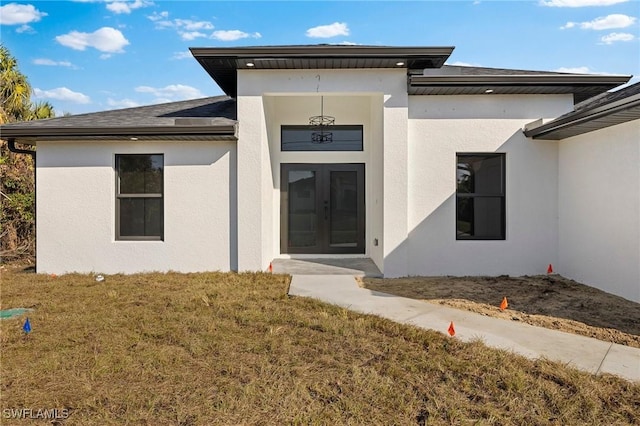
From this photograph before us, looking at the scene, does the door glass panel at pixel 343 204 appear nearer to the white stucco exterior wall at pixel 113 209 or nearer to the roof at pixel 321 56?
the white stucco exterior wall at pixel 113 209

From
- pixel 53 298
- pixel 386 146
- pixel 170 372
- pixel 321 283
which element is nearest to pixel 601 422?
pixel 170 372

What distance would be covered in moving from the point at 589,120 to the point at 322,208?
5.73 m

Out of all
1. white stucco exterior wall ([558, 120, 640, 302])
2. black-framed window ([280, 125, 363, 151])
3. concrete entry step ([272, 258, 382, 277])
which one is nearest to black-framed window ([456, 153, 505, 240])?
white stucco exterior wall ([558, 120, 640, 302])

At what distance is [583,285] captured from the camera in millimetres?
6551

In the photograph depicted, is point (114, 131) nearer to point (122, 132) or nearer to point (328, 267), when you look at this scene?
point (122, 132)

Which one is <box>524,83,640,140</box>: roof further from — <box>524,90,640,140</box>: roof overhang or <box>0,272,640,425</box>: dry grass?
<box>0,272,640,425</box>: dry grass

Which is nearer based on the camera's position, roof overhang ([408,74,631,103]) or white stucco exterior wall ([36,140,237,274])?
roof overhang ([408,74,631,103])

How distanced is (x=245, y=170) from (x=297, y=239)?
2864 mm

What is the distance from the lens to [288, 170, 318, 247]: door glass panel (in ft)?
31.0

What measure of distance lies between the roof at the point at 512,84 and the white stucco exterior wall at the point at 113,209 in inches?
160

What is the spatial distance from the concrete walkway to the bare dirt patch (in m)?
0.31

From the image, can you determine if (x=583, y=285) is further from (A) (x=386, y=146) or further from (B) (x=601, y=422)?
(B) (x=601, y=422)

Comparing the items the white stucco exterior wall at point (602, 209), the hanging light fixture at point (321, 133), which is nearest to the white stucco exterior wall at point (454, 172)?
the white stucco exterior wall at point (602, 209)

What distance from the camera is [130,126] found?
6.97 m
